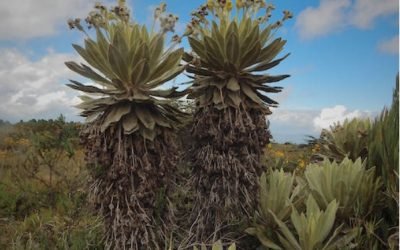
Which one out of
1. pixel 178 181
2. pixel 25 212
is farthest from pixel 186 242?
pixel 25 212

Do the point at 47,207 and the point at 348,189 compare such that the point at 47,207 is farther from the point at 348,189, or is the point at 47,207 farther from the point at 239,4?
the point at 348,189

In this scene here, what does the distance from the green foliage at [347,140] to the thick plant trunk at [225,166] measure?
1966 mm

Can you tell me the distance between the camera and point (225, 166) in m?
4.69

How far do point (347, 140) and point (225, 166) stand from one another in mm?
2736

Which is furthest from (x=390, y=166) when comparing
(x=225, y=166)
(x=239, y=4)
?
(x=239, y=4)

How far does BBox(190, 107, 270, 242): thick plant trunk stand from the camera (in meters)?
4.70

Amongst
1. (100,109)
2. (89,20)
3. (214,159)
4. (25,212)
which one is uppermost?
(89,20)

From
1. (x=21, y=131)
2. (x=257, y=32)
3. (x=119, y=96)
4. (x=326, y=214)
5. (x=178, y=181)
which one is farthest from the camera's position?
(x=21, y=131)

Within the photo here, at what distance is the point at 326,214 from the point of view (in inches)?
164

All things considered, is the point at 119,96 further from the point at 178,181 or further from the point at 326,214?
the point at 326,214

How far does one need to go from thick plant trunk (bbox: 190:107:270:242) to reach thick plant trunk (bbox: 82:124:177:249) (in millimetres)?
362

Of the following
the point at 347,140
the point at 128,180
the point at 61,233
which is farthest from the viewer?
the point at 347,140

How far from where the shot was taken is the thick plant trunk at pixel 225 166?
15.4 feet

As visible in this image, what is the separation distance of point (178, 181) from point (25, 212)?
324 cm
